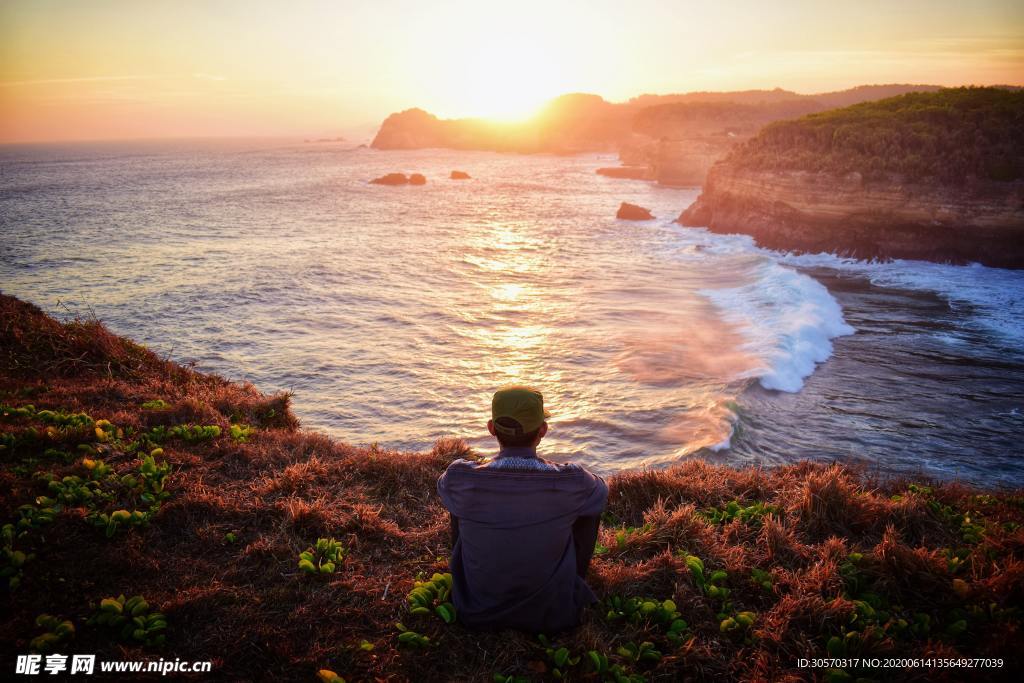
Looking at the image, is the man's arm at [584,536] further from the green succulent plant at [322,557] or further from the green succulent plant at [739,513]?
the green succulent plant at [739,513]

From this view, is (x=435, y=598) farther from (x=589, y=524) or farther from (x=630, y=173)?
(x=630, y=173)

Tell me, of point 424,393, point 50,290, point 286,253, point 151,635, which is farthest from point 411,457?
point 286,253

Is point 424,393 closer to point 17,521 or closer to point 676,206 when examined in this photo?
point 17,521

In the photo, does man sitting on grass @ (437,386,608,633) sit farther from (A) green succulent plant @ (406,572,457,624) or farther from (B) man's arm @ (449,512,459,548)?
(A) green succulent plant @ (406,572,457,624)

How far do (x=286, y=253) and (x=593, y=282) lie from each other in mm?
17401

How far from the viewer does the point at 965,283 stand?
24969 millimetres

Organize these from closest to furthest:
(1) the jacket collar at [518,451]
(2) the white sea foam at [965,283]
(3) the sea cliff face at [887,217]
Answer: (1) the jacket collar at [518,451] < (2) the white sea foam at [965,283] < (3) the sea cliff face at [887,217]

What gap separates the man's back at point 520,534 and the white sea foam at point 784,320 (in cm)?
1239

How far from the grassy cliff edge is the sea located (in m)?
4.86

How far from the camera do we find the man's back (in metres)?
3.49

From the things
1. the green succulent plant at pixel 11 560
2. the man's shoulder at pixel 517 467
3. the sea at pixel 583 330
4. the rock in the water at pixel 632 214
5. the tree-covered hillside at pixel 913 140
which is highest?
the tree-covered hillside at pixel 913 140

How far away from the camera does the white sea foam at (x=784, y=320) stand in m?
15.5

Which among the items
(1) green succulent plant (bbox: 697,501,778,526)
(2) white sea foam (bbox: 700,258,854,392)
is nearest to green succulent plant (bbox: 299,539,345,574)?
(1) green succulent plant (bbox: 697,501,778,526)

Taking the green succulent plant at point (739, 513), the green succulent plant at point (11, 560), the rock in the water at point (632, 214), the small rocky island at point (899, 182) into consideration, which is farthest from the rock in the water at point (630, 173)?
the green succulent plant at point (11, 560)
